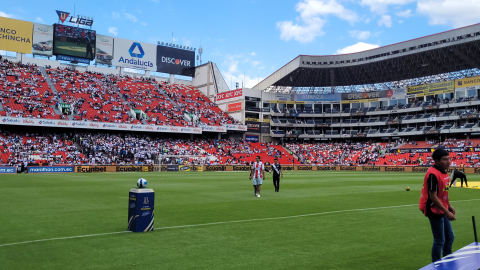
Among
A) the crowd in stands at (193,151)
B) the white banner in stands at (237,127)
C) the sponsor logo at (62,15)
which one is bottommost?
the crowd in stands at (193,151)

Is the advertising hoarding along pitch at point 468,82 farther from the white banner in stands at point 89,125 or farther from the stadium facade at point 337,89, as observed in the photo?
the white banner in stands at point 89,125

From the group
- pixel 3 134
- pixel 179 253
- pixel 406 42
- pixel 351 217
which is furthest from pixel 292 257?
pixel 406 42

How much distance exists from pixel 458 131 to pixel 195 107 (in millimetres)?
49917

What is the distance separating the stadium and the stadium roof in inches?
13.8

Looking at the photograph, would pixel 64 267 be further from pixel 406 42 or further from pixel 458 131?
pixel 458 131

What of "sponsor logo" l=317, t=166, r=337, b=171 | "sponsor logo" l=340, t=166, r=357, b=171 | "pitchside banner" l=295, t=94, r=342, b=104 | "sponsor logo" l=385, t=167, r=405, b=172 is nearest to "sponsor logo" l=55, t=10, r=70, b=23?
"pitchside banner" l=295, t=94, r=342, b=104

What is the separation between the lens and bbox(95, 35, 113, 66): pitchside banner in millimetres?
72000

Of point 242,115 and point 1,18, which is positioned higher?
point 1,18

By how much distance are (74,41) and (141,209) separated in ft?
222

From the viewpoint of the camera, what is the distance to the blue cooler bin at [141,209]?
31.1ft

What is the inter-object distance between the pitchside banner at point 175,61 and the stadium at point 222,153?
27cm

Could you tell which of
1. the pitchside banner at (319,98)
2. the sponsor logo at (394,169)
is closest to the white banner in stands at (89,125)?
the pitchside banner at (319,98)

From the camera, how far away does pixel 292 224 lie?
36.9 feet

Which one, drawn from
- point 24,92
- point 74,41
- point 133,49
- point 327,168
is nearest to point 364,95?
point 327,168
